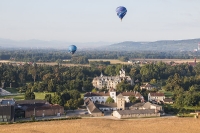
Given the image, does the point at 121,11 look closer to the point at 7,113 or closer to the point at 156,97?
the point at 156,97

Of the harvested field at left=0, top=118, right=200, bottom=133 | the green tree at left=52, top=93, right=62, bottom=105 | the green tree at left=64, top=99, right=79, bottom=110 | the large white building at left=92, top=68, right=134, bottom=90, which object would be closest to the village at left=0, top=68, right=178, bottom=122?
the green tree at left=64, top=99, right=79, bottom=110

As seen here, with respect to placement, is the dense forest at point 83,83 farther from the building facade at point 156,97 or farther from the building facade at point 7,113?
the building facade at point 7,113

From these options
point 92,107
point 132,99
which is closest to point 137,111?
point 92,107

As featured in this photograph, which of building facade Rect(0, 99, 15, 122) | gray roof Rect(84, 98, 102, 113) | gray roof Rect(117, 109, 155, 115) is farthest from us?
gray roof Rect(84, 98, 102, 113)

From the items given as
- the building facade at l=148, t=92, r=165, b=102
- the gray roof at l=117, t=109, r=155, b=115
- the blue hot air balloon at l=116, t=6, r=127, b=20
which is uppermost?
the blue hot air balloon at l=116, t=6, r=127, b=20

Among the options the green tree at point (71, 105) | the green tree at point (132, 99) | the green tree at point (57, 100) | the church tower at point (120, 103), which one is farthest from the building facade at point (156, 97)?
the green tree at point (57, 100)

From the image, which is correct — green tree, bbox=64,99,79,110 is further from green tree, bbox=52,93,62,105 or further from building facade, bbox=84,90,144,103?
building facade, bbox=84,90,144,103

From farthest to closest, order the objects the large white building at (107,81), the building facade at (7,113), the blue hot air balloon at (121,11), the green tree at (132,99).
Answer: the large white building at (107,81) → the green tree at (132,99) → the blue hot air balloon at (121,11) → the building facade at (7,113)

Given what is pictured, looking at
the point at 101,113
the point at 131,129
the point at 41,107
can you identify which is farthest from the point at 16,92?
the point at 131,129

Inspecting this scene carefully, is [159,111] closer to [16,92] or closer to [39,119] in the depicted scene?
[39,119]
